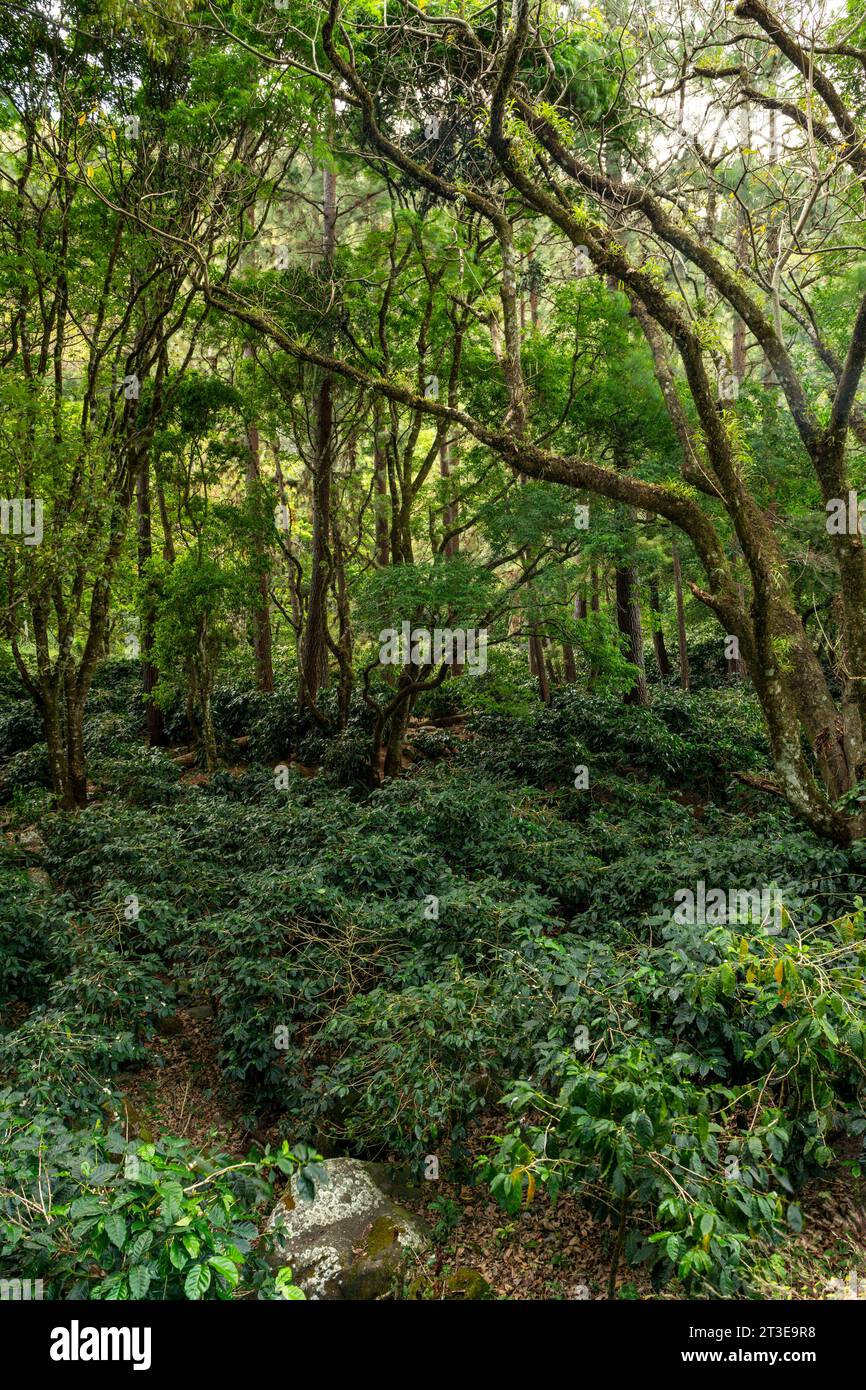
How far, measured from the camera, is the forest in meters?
3.52

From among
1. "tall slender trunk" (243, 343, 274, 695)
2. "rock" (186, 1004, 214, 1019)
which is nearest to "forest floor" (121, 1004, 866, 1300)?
"rock" (186, 1004, 214, 1019)


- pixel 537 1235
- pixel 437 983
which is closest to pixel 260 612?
pixel 437 983

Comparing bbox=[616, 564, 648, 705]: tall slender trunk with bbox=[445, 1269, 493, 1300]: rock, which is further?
bbox=[616, 564, 648, 705]: tall slender trunk

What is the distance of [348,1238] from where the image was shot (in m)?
4.15

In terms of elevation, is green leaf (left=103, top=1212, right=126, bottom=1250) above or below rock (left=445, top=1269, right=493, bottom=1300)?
above

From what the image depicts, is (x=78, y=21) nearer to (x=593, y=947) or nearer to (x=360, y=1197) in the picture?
(x=593, y=947)

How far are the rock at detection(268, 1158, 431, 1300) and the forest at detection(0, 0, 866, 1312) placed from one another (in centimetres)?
2

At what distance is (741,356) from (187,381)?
11.9 m

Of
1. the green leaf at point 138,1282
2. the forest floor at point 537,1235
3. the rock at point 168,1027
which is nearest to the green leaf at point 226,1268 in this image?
the green leaf at point 138,1282

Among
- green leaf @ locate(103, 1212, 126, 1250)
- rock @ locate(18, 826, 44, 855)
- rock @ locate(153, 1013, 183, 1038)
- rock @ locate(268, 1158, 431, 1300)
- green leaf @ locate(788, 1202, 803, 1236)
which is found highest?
green leaf @ locate(103, 1212, 126, 1250)

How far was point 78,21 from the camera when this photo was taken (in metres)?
7.96

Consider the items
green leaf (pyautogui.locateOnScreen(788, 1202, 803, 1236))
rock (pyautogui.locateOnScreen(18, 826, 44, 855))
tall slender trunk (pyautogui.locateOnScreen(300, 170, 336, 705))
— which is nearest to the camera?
green leaf (pyautogui.locateOnScreen(788, 1202, 803, 1236))

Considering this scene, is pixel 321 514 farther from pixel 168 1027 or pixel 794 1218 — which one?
pixel 794 1218

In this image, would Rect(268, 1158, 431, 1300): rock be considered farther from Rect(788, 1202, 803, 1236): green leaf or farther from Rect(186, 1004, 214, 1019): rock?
Rect(186, 1004, 214, 1019): rock
